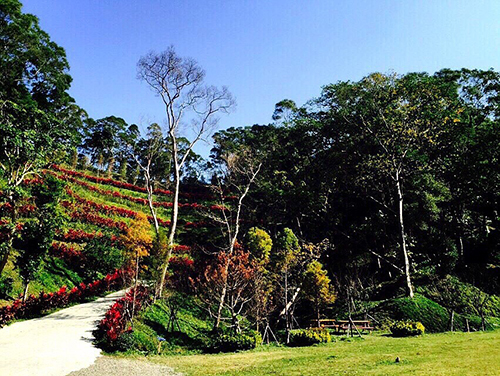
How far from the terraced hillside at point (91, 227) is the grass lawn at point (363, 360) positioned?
9.56m

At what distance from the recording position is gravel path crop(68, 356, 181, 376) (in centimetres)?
757

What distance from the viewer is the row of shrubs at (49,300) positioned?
1166cm

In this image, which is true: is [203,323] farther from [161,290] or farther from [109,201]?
[109,201]

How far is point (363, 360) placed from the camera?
7.75m

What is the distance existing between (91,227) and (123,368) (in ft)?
55.7

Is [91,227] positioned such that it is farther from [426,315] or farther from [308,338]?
[426,315]

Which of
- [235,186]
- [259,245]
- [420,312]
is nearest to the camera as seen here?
[420,312]

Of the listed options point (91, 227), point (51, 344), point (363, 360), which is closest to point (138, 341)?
point (51, 344)

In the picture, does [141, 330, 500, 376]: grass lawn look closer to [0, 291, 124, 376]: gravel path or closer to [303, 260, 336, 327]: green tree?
[0, 291, 124, 376]: gravel path

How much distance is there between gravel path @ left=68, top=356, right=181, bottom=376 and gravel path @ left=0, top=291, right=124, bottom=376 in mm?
298

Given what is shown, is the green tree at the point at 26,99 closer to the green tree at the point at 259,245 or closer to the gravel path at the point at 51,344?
the gravel path at the point at 51,344

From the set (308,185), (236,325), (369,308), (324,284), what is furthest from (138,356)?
(308,185)

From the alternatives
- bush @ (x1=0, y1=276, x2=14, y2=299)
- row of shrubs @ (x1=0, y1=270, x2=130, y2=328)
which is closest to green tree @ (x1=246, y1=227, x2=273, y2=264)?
row of shrubs @ (x1=0, y1=270, x2=130, y2=328)

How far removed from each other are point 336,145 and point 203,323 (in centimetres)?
1709
